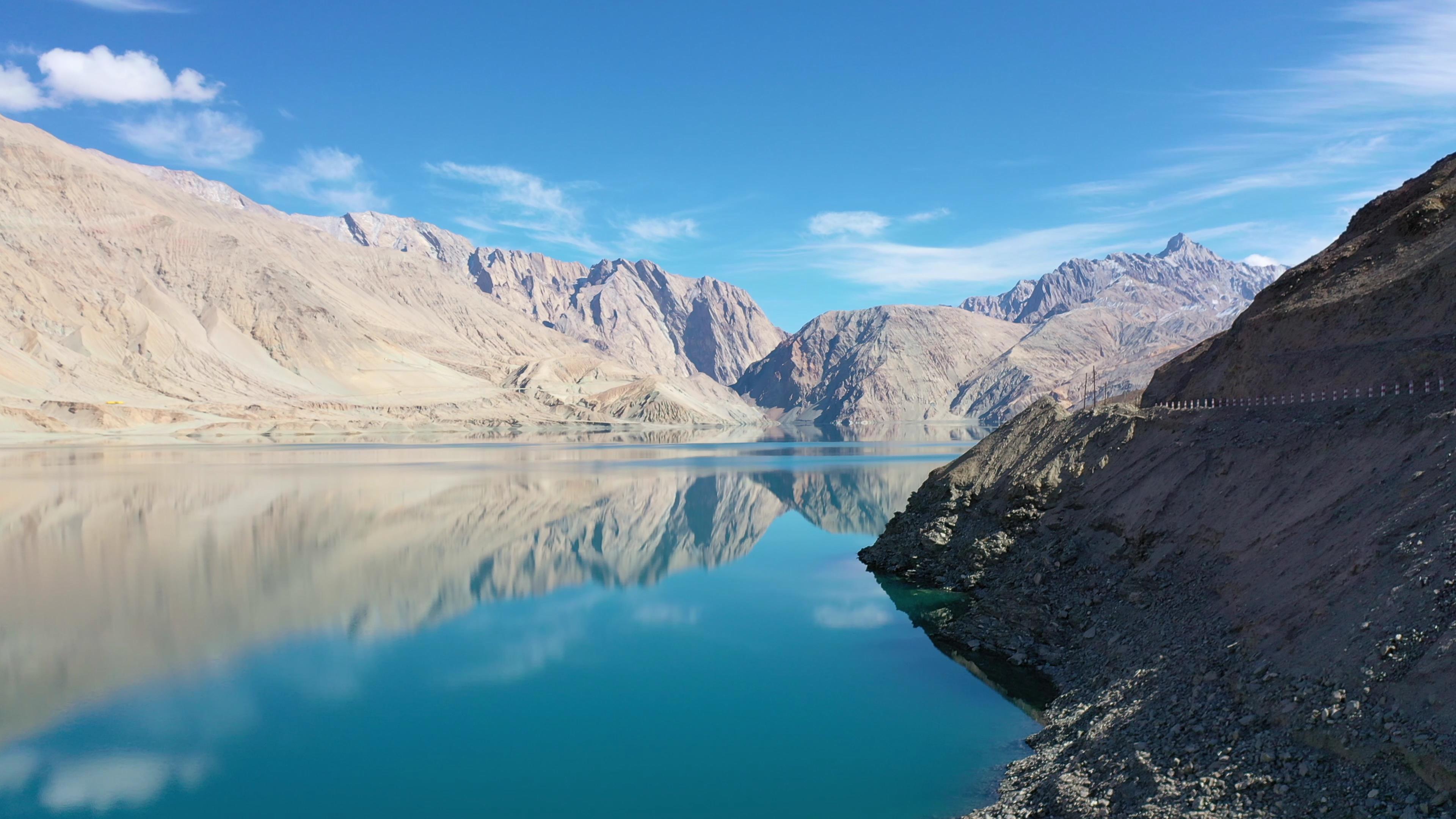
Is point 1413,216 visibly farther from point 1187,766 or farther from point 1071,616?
point 1187,766

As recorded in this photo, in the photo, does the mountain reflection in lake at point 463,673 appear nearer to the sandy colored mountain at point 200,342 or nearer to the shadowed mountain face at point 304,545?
the shadowed mountain face at point 304,545

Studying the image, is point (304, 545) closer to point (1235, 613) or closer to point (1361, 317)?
point (1235, 613)

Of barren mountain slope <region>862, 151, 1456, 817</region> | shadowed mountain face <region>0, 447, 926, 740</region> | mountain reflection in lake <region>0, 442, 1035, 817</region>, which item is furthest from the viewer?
shadowed mountain face <region>0, 447, 926, 740</region>

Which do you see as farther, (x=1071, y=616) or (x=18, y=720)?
(x=1071, y=616)

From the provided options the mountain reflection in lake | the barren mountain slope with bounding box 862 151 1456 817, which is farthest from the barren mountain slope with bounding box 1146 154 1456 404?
the mountain reflection in lake

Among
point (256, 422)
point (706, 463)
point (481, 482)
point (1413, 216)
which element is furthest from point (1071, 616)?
point (256, 422)

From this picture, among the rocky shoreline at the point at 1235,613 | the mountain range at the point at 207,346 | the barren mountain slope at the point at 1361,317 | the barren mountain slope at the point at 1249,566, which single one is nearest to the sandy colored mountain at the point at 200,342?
the mountain range at the point at 207,346

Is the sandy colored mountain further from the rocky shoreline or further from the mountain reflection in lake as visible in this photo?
the rocky shoreline
